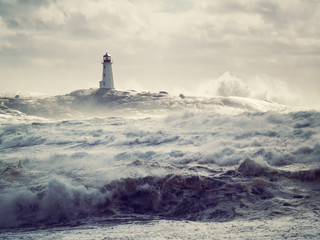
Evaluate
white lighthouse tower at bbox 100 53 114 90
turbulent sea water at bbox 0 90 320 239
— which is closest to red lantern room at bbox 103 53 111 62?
white lighthouse tower at bbox 100 53 114 90

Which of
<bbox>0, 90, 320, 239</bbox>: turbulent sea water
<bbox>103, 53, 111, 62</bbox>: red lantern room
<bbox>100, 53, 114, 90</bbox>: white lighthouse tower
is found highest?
<bbox>103, 53, 111, 62</bbox>: red lantern room

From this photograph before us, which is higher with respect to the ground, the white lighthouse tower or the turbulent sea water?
the white lighthouse tower

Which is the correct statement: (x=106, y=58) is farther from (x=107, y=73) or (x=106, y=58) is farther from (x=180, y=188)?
(x=180, y=188)

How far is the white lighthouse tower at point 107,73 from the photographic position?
45.2 meters

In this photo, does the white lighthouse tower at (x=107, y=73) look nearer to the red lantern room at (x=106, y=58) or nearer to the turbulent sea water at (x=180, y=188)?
the red lantern room at (x=106, y=58)

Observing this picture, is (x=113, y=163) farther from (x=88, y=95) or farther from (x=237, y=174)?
(x=88, y=95)

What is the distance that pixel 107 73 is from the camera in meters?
45.3

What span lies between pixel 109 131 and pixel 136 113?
14.4 metres

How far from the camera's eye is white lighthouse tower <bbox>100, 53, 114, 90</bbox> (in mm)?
45156

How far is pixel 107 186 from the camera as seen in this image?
8.34 m

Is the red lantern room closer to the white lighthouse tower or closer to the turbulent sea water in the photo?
the white lighthouse tower

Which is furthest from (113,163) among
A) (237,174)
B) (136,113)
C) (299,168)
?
(136,113)

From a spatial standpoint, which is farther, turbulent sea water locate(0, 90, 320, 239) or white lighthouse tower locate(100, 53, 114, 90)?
white lighthouse tower locate(100, 53, 114, 90)

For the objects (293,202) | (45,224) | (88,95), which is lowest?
(45,224)
